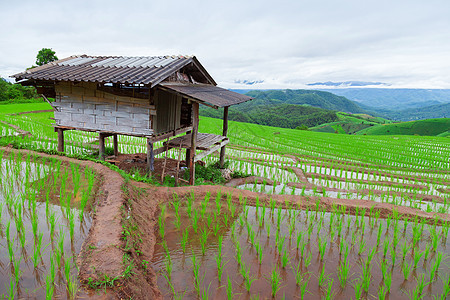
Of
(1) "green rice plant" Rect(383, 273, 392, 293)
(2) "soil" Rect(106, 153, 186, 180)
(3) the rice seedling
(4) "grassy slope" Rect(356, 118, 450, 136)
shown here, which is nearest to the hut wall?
(2) "soil" Rect(106, 153, 186, 180)

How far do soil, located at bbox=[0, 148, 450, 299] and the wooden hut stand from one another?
138 centimetres

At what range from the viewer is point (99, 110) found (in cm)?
764

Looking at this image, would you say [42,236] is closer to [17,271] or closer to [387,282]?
[17,271]

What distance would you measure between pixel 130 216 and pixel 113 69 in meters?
4.55

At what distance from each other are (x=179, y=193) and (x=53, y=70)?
528 cm

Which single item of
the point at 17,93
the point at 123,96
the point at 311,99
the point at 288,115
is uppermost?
the point at 311,99

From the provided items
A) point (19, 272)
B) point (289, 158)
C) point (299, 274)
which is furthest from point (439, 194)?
point (19, 272)

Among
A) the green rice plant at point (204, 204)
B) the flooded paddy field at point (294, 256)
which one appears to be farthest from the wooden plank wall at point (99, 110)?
the flooded paddy field at point (294, 256)

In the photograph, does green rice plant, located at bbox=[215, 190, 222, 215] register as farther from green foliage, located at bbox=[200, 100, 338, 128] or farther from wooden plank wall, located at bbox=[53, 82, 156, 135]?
green foliage, located at bbox=[200, 100, 338, 128]

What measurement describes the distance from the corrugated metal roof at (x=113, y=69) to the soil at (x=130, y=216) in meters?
2.08

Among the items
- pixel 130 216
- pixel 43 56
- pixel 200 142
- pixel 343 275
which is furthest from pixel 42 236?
pixel 43 56

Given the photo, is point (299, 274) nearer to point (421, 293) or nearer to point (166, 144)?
point (421, 293)

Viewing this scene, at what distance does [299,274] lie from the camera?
339 cm

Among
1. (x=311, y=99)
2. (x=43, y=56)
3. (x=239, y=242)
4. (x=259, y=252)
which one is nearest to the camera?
(x=259, y=252)
